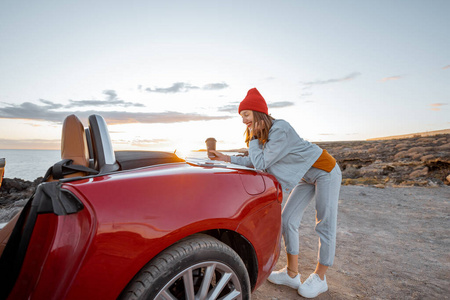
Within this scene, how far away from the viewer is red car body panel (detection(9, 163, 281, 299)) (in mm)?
1097

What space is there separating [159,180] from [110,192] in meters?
0.26

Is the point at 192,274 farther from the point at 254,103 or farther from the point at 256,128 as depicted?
the point at 254,103

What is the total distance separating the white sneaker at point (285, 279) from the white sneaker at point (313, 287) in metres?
0.10

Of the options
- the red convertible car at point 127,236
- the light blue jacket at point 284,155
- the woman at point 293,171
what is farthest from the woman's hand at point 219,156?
the red convertible car at point 127,236

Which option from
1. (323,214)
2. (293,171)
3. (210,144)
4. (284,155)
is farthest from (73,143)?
(323,214)

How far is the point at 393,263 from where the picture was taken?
318cm

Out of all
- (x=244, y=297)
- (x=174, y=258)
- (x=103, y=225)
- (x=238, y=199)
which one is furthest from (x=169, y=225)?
(x=244, y=297)

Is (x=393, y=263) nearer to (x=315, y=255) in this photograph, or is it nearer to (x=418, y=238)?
(x=315, y=255)

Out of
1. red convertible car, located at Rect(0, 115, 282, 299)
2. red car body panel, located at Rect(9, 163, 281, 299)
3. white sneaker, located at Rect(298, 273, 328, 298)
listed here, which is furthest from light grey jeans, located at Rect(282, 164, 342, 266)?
red car body panel, located at Rect(9, 163, 281, 299)

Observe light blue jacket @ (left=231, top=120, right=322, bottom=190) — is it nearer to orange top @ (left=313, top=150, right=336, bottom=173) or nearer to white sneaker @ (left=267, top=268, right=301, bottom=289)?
orange top @ (left=313, top=150, right=336, bottom=173)

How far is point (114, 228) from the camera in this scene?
1.17 m

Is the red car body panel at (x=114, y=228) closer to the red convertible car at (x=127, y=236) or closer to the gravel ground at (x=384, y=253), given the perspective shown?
the red convertible car at (x=127, y=236)

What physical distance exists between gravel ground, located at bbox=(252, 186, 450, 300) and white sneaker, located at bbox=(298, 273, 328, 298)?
0.06 meters

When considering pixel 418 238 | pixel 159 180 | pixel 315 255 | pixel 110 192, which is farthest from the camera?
pixel 418 238
